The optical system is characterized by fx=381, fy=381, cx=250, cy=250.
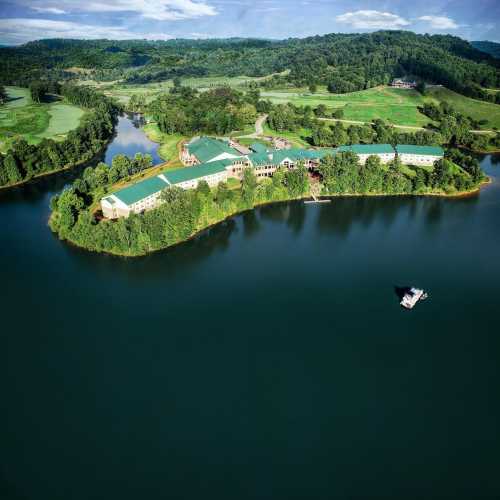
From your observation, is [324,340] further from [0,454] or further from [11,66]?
[11,66]

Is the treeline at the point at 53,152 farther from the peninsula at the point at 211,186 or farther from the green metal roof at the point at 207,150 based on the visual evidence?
the green metal roof at the point at 207,150

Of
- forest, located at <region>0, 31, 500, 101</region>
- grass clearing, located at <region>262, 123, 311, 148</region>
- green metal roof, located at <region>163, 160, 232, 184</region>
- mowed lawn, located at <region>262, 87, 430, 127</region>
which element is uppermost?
forest, located at <region>0, 31, 500, 101</region>

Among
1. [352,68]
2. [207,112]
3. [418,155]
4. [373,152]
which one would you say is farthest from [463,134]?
[352,68]

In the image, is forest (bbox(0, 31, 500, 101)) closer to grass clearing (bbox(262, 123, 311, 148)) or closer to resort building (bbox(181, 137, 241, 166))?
grass clearing (bbox(262, 123, 311, 148))

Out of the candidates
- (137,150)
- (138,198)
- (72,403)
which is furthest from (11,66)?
(72,403)

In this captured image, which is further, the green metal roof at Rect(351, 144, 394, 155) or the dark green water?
the green metal roof at Rect(351, 144, 394, 155)

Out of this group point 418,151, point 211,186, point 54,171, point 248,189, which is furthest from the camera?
point 54,171

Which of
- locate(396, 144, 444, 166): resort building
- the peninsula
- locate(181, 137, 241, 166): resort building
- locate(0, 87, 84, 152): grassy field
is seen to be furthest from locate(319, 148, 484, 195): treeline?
locate(0, 87, 84, 152): grassy field

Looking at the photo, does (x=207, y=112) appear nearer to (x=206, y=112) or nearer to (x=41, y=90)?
(x=206, y=112)
